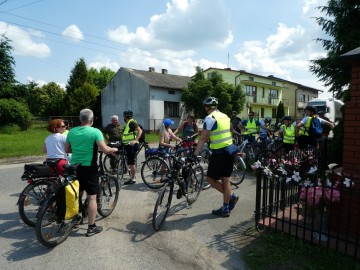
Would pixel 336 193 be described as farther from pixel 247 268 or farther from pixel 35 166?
pixel 35 166

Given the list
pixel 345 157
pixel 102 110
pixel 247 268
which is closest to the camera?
pixel 247 268

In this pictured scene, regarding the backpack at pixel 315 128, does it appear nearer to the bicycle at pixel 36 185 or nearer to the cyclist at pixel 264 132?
the cyclist at pixel 264 132

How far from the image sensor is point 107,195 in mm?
5082

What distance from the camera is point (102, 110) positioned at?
3519 cm

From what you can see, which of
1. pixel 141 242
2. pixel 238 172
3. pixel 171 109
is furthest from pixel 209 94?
pixel 141 242

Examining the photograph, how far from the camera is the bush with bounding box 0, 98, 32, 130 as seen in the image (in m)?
28.5

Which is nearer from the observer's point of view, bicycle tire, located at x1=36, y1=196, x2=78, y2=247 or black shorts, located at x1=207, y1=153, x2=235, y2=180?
bicycle tire, located at x1=36, y1=196, x2=78, y2=247

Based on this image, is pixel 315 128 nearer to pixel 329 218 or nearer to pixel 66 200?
pixel 329 218

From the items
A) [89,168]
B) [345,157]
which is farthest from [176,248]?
[345,157]

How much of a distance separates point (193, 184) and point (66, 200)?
8.55 feet

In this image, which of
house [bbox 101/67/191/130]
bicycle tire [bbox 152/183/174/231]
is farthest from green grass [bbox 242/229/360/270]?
house [bbox 101/67/191/130]

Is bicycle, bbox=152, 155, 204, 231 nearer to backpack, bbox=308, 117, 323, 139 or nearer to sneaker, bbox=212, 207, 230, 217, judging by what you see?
sneaker, bbox=212, 207, 230, 217

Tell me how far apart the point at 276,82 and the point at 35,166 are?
47.8 m

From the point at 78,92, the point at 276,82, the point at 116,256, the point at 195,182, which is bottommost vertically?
the point at 116,256
